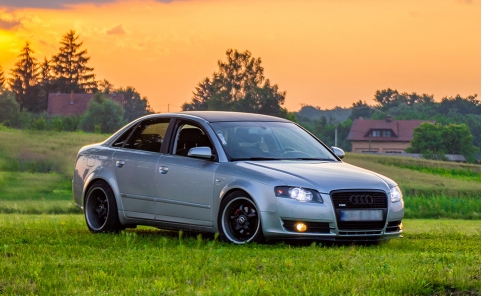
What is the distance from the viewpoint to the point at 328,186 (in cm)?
1066

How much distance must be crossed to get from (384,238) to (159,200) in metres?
2.77

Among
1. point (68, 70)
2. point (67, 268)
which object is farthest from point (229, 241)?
point (68, 70)

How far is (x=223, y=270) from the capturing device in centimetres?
799

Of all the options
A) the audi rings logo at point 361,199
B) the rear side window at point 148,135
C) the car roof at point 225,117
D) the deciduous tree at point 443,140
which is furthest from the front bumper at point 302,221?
the deciduous tree at point 443,140

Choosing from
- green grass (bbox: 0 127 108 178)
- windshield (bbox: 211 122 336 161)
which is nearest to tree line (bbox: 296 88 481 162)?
green grass (bbox: 0 127 108 178)

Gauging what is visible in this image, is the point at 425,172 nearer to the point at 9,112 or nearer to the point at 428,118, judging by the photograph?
the point at 9,112

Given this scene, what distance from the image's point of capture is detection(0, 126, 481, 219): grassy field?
115 feet

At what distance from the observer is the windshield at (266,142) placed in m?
11.7

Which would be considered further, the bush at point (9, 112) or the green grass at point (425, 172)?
the bush at point (9, 112)

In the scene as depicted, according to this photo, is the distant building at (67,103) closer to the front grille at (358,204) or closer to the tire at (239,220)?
the tire at (239,220)

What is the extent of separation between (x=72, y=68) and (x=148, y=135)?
377 ft

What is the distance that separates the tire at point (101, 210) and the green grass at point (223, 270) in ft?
5.26

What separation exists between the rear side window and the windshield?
824 mm

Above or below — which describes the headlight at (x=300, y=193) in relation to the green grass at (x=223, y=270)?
above
